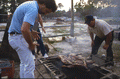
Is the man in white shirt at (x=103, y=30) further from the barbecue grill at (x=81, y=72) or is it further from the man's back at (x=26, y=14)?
the man's back at (x=26, y=14)

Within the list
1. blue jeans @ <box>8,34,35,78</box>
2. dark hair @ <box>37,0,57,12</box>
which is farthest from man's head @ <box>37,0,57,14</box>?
blue jeans @ <box>8,34,35,78</box>

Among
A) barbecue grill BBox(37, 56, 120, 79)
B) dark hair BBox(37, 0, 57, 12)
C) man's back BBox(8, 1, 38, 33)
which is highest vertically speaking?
dark hair BBox(37, 0, 57, 12)

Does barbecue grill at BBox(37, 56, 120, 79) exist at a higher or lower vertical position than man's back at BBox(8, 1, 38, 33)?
lower

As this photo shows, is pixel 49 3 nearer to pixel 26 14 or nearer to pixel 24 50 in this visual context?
pixel 26 14

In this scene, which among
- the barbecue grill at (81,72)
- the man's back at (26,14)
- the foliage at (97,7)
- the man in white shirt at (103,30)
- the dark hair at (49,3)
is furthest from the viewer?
the foliage at (97,7)

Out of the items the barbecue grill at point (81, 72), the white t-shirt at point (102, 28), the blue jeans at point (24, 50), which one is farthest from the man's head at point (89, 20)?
the blue jeans at point (24, 50)

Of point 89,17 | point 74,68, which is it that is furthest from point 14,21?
point 89,17

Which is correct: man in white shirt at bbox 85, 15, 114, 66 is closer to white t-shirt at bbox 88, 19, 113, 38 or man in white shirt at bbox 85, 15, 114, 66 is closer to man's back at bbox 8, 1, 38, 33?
white t-shirt at bbox 88, 19, 113, 38

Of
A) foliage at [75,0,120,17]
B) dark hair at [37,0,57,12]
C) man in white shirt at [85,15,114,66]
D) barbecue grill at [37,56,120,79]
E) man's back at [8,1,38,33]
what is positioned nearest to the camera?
man's back at [8,1,38,33]

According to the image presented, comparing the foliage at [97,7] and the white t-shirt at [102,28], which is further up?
the foliage at [97,7]

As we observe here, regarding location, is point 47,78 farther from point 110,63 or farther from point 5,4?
point 5,4

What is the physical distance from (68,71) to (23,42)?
4.86 ft

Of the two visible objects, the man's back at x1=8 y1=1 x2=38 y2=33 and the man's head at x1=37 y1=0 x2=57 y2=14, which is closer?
the man's back at x1=8 y1=1 x2=38 y2=33

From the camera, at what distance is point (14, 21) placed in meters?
2.06
